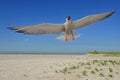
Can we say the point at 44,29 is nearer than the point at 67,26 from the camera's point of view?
No

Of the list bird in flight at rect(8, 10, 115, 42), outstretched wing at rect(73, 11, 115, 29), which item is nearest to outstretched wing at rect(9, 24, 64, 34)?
bird in flight at rect(8, 10, 115, 42)

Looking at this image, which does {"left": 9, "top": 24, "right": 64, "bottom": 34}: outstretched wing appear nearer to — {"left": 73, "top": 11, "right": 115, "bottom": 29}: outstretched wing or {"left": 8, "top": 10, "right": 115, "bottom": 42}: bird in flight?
{"left": 8, "top": 10, "right": 115, "bottom": 42}: bird in flight

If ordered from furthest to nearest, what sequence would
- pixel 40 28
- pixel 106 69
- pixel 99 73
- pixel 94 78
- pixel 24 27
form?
pixel 106 69, pixel 99 73, pixel 94 78, pixel 40 28, pixel 24 27

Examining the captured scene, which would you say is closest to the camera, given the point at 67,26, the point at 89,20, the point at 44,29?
the point at 67,26

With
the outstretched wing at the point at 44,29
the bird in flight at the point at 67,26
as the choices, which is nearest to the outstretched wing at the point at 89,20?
the bird in flight at the point at 67,26

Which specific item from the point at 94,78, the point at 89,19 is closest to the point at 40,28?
the point at 89,19

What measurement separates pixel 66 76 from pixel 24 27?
12.0m

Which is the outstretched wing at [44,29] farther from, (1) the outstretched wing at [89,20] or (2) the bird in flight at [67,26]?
(1) the outstretched wing at [89,20]

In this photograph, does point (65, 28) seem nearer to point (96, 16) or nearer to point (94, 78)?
point (96, 16)

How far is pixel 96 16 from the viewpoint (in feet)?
22.2

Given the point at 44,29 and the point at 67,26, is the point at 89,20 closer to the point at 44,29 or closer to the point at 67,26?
the point at 67,26

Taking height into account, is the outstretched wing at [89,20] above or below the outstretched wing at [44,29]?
above

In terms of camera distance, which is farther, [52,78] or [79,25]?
[52,78]

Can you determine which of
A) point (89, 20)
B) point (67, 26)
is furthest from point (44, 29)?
point (89, 20)
